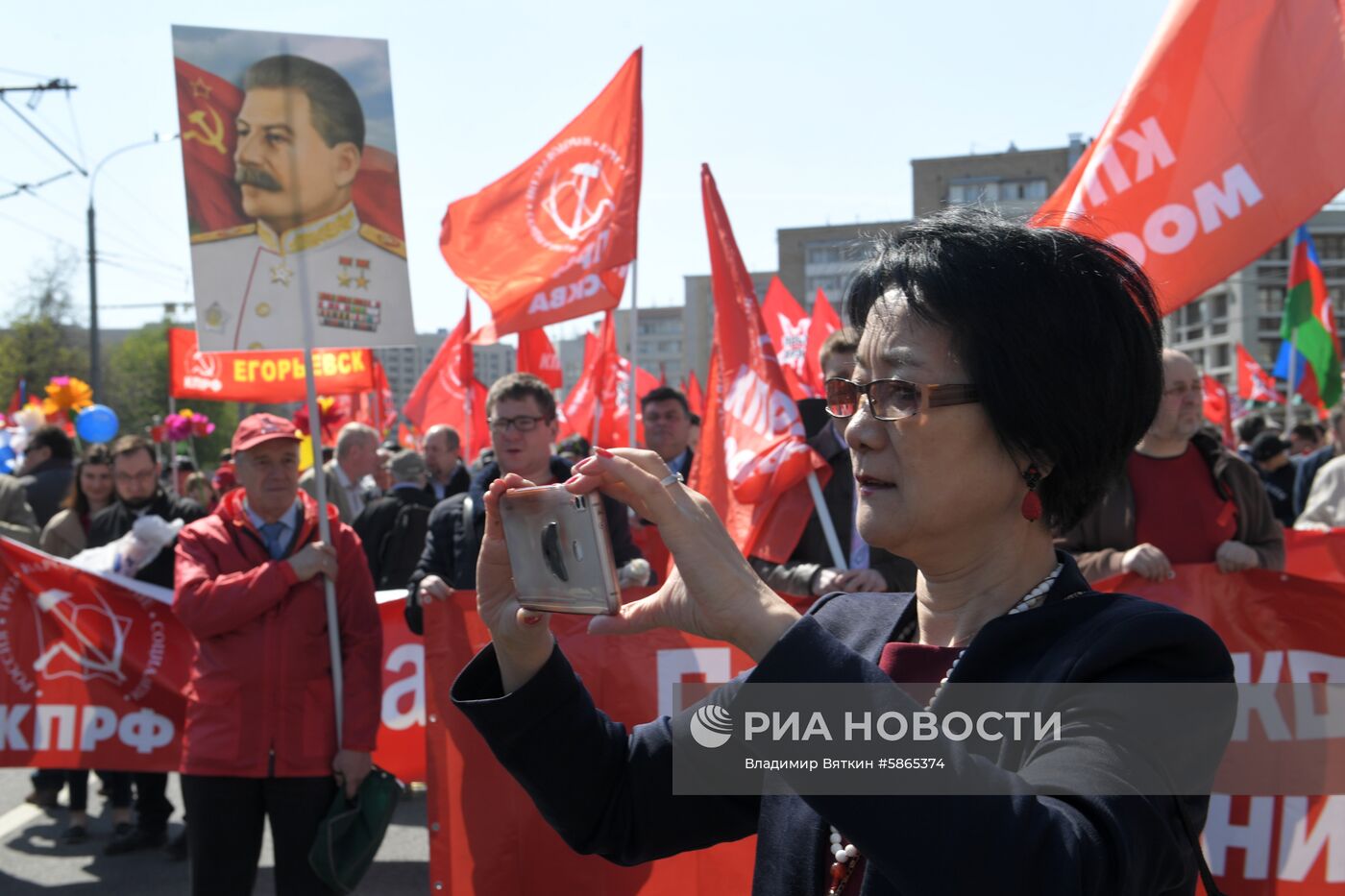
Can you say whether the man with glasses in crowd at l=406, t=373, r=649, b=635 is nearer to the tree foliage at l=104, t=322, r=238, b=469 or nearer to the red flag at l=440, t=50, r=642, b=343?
the red flag at l=440, t=50, r=642, b=343

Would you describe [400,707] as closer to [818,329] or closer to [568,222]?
[568,222]

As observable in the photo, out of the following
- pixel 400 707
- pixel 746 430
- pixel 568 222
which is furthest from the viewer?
pixel 568 222

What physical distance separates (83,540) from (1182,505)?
18.9 ft

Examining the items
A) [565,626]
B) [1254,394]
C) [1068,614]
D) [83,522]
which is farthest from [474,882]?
[1254,394]

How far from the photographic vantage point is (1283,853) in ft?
12.2

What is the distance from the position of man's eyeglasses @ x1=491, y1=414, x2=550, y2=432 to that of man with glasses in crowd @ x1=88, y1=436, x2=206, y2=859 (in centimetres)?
207

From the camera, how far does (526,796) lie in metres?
3.88

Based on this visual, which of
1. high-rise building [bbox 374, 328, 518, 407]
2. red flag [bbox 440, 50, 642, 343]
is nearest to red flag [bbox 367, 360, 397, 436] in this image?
red flag [bbox 440, 50, 642, 343]

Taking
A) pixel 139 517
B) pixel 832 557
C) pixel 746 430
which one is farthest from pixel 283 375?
pixel 832 557

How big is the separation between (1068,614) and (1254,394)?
28.3 meters

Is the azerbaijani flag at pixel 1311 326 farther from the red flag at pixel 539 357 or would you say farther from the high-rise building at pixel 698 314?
the high-rise building at pixel 698 314

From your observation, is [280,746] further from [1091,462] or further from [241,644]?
[1091,462]

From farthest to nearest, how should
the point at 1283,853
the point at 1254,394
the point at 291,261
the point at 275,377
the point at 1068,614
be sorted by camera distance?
1. the point at 1254,394
2. the point at 275,377
3. the point at 291,261
4. the point at 1283,853
5. the point at 1068,614

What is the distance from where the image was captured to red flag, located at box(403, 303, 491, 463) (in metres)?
14.4
